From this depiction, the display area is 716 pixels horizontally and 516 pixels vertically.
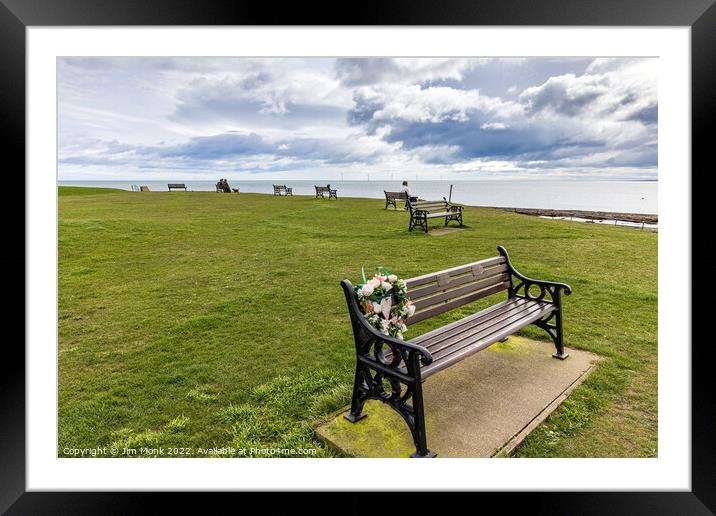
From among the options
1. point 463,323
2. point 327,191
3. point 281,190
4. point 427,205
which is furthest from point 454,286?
point 281,190

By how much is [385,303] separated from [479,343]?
2.94 feet

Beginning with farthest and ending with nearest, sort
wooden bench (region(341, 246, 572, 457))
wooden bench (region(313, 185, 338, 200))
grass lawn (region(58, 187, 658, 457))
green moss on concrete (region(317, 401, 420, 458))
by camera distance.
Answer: wooden bench (region(313, 185, 338, 200)), grass lawn (region(58, 187, 658, 457)), green moss on concrete (region(317, 401, 420, 458)), wooden bench (region(341, 246, 572, 457))

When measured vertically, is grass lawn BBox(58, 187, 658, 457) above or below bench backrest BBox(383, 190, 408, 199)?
below

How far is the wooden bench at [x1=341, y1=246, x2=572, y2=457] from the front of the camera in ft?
8.87

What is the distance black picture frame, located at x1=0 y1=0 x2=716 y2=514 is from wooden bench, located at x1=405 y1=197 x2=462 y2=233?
9.49 metres

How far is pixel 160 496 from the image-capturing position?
2641mm

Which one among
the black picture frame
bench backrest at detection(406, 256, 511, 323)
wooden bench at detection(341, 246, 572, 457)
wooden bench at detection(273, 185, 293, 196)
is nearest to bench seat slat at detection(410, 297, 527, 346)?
wooden bench at detection(341, 246, 572, 457)

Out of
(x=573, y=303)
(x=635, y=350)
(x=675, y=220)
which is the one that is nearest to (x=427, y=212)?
(x=573, y=303)

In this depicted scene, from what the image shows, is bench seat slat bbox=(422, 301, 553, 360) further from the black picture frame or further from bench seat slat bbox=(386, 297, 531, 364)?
the black picture frame

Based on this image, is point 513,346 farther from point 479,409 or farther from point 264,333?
point 264,333

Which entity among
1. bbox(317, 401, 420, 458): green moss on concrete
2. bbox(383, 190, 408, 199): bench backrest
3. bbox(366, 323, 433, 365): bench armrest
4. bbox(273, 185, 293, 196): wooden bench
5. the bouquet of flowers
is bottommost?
bbox(317, 401, 420, 458): green moss on concrete

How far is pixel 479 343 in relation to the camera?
3242 mm

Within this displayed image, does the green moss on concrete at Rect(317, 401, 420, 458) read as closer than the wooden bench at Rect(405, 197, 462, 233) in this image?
Yes
